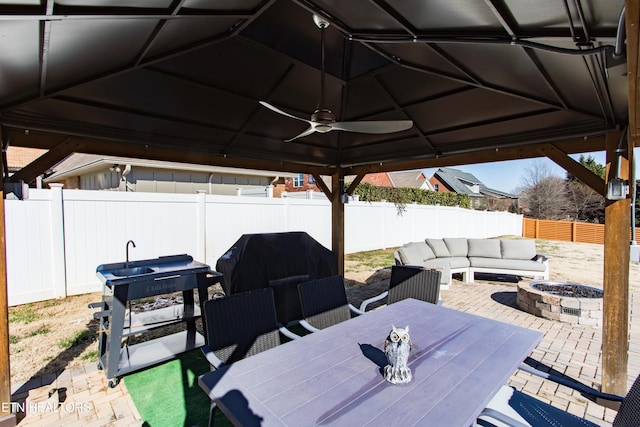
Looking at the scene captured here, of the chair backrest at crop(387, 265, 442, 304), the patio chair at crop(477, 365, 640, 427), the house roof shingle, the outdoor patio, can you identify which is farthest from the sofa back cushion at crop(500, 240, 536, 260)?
the house roof shingle

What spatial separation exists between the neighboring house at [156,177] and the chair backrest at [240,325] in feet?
22.5

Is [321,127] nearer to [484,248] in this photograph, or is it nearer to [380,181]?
[484,248]

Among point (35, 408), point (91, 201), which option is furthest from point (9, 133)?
point (91, 201)

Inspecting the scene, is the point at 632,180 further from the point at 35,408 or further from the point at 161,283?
the point at 35,408

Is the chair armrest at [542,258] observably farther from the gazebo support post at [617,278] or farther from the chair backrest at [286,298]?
the chair backrest at [286,298]

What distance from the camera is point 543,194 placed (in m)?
24.4

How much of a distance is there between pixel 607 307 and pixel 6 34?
197 inches

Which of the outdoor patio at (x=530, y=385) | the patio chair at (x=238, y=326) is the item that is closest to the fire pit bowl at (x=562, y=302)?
the outdoor patio at (x=530, y=385)

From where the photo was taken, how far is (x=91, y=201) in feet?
20.1

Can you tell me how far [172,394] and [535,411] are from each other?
302 cm

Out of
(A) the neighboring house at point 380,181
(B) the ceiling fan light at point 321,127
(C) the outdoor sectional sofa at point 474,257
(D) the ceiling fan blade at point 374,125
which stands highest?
(A) the neighboring house at point 380,181

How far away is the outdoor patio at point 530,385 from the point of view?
8.89 feet

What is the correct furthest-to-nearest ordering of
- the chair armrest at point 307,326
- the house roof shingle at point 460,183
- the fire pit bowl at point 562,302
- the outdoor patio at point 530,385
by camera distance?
the house roof shingle at point 460,183 → the fire pit bowl at point 562,302 → the chair armrest at point 307,326 → the outdoor patio at point 530,385

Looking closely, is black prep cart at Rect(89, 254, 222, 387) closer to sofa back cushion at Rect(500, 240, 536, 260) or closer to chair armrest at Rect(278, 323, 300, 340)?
chair armrest at Rect(278, 323, 300, 340)
